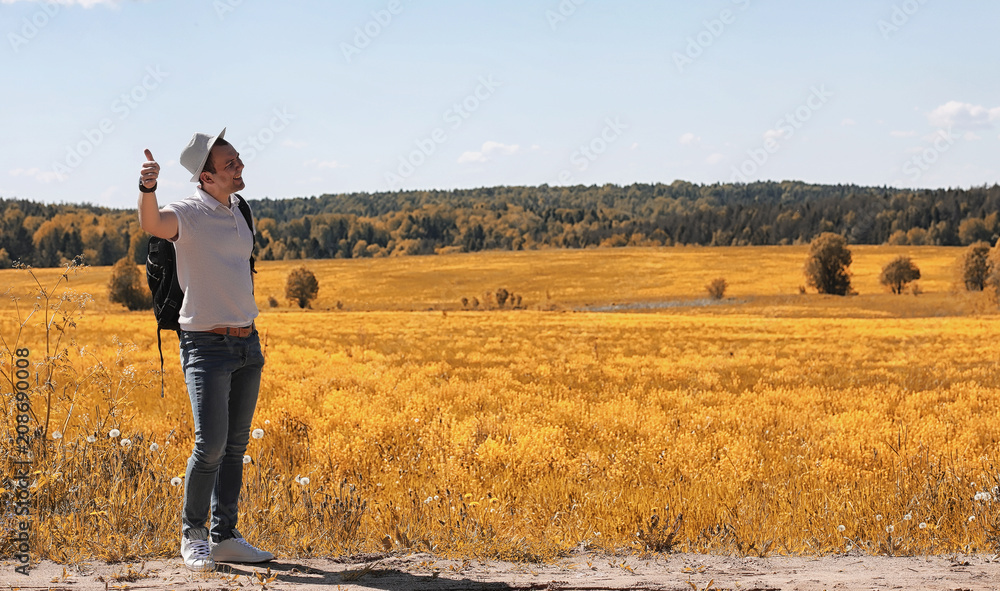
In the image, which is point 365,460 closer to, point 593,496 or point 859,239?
point 593,496

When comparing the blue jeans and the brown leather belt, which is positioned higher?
the brown leather belt

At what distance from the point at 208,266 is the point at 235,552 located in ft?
5.09

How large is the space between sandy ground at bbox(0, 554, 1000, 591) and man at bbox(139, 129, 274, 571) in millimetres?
228

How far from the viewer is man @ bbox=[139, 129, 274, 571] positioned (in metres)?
4.00

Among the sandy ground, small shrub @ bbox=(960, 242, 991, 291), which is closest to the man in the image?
the sandy ground

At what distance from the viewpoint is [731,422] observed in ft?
37.3

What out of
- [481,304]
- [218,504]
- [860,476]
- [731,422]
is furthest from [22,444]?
[481,304]

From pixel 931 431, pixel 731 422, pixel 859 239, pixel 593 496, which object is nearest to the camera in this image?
pixel 593 496

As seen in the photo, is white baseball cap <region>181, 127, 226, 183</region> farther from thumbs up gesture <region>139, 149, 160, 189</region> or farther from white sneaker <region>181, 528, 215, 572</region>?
white sneaker <region>181, 528, 215, 572</region>

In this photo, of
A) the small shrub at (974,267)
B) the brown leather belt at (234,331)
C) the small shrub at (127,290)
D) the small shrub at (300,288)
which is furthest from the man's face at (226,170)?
the small shrub at (974,267)

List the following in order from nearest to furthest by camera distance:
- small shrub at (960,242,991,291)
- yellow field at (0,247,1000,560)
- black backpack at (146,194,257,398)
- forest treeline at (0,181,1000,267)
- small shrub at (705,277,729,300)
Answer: black backpack at (146,194,257,398)
yellow field at (0,247,1000,560)
small shrub at (960,242,991,291)
small shrub at (705,277,729,300)
forest treeline at (0,181,1000,267)

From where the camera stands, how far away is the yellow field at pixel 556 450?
185 inches

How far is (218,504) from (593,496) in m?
2.67

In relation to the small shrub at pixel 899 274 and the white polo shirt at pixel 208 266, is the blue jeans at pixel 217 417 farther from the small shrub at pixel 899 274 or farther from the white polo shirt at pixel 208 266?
the small shrub at pixel 899 274
